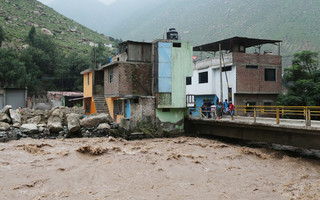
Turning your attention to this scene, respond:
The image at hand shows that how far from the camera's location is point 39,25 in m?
77.8

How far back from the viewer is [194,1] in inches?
6412

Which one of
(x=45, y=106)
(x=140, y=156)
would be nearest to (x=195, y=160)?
(x=140, y=156)

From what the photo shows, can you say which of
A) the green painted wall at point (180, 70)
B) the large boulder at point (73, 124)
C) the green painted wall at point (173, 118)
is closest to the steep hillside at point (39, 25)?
the large boulder at point (73, 124)

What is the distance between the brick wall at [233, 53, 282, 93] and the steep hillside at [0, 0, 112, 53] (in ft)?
158

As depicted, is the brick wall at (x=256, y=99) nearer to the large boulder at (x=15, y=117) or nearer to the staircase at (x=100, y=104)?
the staircase at (x=100, y=104)

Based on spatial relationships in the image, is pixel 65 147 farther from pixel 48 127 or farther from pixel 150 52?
pixel 150 52

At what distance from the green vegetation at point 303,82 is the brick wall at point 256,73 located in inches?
55.6

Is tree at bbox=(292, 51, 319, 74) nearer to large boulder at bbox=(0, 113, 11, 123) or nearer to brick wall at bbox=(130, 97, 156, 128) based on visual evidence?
brick wall at bbox=(130, 97, 156, 128)

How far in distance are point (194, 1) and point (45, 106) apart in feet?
459

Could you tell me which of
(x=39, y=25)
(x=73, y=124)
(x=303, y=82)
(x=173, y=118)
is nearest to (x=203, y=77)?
(x=303, y=82)

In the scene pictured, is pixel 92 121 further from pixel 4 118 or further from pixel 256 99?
pixel 256 99

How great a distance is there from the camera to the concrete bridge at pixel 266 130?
48.0 ft

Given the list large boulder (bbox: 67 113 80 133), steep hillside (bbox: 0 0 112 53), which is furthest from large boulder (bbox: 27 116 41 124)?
steep hillside (bbox: 0 0 112 53)

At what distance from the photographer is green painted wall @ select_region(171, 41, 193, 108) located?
23.1 meters
